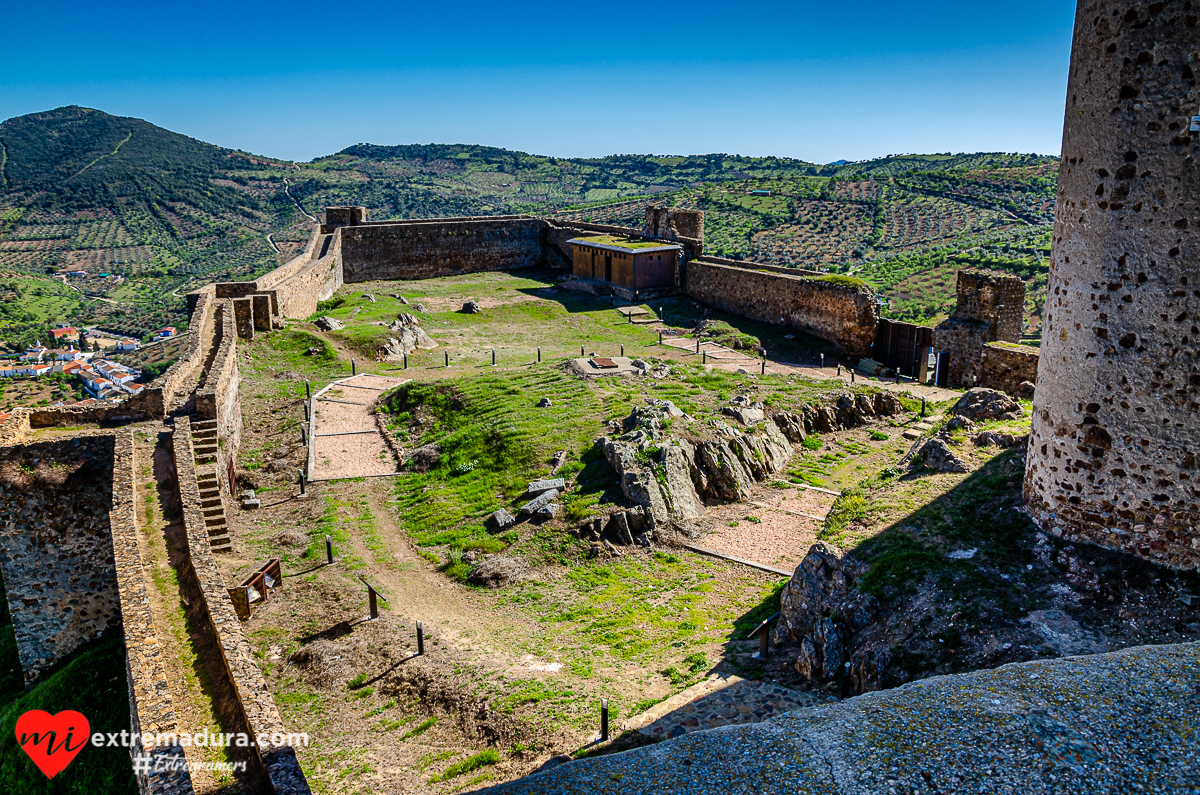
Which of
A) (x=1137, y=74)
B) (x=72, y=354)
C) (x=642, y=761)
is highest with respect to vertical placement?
(x=1137, y=74)

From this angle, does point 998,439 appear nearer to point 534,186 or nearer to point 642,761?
point 642,761

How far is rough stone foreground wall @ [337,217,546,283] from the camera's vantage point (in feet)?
131

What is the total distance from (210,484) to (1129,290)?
15.0m

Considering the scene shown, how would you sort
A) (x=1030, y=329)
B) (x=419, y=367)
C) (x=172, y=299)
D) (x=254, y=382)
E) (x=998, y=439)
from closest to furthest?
(x=998, y=439), (x=254, y=382), (x=419, y=367), (x=1030, y=329), (x=172, y=299)

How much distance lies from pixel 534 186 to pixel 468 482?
149348 mm

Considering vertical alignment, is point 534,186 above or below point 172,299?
above

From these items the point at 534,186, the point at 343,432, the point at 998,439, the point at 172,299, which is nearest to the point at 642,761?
the point at 998,439

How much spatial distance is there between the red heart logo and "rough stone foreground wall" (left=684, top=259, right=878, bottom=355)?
2359 cm

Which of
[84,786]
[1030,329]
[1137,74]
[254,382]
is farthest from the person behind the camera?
[1030,329]

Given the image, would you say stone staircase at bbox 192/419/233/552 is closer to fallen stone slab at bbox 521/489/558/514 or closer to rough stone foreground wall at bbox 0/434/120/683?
rough stone foreground wall at bbox 0/434/120/683

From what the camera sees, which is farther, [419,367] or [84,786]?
[419,367]

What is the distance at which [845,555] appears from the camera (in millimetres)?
9945

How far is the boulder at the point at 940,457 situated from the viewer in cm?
1203

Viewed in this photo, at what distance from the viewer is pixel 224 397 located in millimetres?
17984
